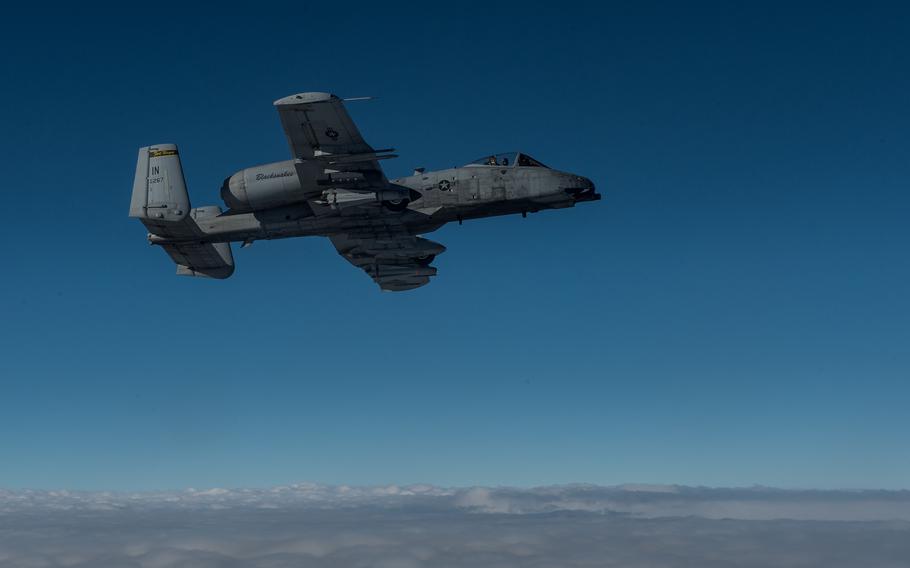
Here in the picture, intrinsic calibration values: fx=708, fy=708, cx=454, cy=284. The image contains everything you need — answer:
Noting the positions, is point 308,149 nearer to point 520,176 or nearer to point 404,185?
point 404,185

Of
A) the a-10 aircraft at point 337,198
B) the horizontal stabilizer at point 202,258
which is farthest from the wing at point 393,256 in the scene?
the horizontal stabilizer at point 202,258

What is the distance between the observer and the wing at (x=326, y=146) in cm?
3225

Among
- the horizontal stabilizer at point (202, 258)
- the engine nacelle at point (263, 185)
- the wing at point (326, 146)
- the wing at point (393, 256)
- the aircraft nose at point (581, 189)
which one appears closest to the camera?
the wing at point (326, 146)

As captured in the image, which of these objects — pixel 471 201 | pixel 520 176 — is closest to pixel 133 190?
pixel 471 201

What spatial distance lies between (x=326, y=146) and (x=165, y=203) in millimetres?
11467

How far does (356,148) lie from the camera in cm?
3453

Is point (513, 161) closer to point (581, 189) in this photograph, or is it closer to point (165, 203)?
point (581, 189)

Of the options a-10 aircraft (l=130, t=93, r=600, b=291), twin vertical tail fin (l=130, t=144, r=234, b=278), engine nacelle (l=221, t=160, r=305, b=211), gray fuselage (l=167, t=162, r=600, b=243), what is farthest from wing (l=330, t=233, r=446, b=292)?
twin vertical tail fin (l=130, t=144, r=234, b=278)

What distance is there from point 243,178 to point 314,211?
160 inches

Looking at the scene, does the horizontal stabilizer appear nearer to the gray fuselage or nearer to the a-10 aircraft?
the a-10 aircraft

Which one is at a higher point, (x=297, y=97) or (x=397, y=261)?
(x=297, y=97)

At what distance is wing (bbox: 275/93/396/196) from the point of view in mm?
32250

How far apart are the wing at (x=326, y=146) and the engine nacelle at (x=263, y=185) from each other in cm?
71

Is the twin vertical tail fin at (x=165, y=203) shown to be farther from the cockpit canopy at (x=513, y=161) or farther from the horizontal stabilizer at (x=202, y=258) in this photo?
the cockpit canopy at (x=513, y=161)
